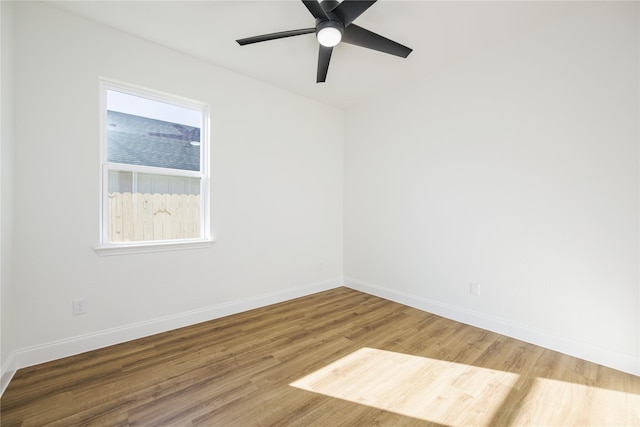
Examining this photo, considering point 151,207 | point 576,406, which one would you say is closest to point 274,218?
point 151,207

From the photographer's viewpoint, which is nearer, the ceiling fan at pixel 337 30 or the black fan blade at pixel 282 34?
the ceiling fan at pixel 337 30

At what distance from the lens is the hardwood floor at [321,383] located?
157cm

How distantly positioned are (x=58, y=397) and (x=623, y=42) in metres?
4.60

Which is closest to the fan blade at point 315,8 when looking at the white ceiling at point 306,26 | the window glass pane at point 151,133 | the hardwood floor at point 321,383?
the white ceiling at point 306,26

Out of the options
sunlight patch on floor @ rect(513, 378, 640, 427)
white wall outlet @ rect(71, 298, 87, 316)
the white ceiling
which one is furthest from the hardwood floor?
the white ceiling

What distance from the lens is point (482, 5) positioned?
6.93 ft

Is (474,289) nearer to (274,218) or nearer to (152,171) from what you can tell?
(274,218)

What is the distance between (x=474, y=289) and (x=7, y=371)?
3.86 metres

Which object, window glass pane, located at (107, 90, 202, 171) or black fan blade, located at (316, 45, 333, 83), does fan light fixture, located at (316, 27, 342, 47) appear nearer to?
black fan blade, located at (316, 45, 333, 83)

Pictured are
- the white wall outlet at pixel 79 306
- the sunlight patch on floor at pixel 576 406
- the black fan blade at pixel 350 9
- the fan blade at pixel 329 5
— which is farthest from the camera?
the white wall outlet at pixel 79 306

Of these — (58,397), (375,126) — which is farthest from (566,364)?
(58,397)

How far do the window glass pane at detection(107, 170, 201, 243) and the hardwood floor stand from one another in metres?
0.97

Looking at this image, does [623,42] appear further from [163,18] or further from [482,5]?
[163,18]

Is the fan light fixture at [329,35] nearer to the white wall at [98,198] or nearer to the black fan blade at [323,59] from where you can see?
the black fan blade at [323,59]
